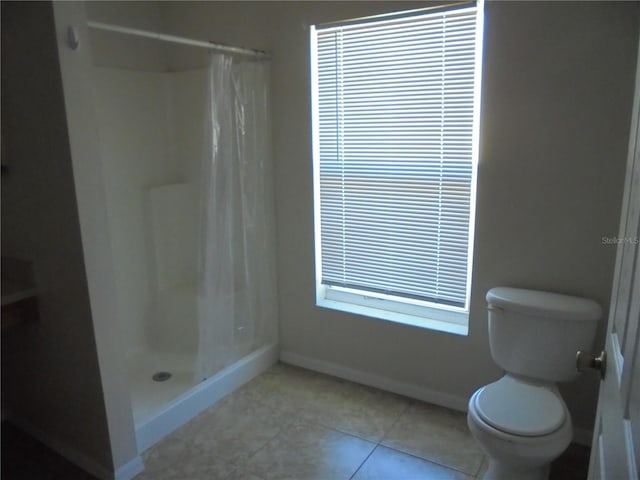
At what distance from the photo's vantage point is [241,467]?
2045 mm

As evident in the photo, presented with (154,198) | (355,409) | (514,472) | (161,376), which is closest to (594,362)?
(514,472)

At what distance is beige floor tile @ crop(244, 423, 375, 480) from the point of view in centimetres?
201

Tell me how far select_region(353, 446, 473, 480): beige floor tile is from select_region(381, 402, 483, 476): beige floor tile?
0.04m

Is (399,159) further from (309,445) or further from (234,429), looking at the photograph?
(234,429)

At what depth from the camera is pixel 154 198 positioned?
2959 millimetres

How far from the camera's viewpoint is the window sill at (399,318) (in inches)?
96.4

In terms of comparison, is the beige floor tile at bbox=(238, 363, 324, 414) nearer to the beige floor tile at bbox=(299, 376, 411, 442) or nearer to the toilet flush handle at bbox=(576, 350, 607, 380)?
the beige floor tile at bbox=(299, 376, 411, 442)

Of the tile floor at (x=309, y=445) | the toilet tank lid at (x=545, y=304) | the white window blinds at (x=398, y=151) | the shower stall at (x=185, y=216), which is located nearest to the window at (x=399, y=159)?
the white window blinds at (x=398, y=151)

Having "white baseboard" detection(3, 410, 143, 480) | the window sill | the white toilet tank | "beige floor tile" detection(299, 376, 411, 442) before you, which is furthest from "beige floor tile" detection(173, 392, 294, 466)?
the white toilet tank

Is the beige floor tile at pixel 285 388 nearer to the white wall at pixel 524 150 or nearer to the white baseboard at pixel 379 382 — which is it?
the white baseboard at pixel 379 382

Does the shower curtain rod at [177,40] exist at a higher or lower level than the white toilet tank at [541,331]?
higher

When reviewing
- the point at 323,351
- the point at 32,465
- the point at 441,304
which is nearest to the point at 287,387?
the point at 323,351

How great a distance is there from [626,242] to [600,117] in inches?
45.8

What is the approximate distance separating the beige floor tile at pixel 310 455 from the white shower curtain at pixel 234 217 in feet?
2.09
